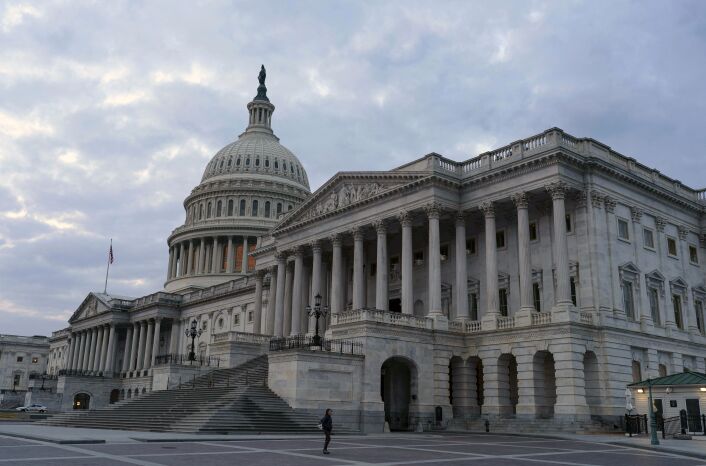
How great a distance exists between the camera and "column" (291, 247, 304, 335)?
6297cm

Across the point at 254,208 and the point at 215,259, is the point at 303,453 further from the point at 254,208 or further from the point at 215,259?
the point at 254,208

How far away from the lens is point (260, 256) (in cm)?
7544

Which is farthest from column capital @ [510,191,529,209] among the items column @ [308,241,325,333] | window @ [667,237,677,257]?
column @ [308,241,325,333]

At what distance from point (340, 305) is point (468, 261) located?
1136cm

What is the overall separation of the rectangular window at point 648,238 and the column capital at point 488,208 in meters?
11.7

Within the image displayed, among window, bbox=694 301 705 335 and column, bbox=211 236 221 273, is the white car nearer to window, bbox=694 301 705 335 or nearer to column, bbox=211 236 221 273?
column, bbox=211 236 221 273

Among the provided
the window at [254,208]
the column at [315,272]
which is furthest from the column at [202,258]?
the column at [315,272]

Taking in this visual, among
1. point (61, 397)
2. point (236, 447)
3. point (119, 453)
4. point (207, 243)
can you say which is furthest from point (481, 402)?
point (207, 243)

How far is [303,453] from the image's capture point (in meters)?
25.5

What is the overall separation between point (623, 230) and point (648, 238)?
3721mm

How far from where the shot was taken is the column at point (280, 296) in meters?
65.9

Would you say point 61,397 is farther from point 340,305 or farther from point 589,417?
point 589,417

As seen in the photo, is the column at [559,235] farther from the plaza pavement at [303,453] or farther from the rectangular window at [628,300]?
the plaza pavement at [303,453]

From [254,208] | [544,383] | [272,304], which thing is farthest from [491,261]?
[254,208]
